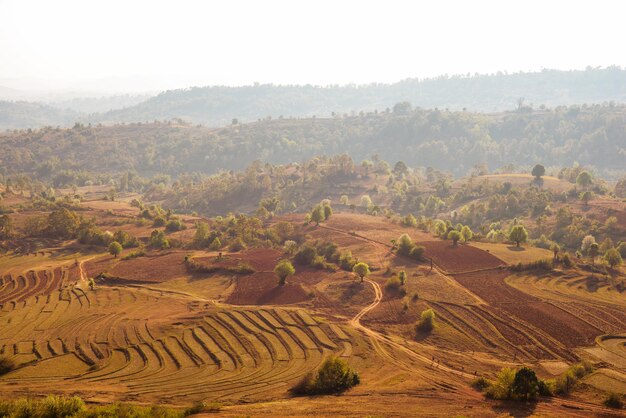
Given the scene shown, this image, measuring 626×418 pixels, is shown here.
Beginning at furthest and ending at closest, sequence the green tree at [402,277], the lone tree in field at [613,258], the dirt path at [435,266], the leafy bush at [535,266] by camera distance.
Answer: the leafy bush at [535,266] → the lone tree in field at [613,258] → the green tree at [402,277] → the dirt path at [435,266]

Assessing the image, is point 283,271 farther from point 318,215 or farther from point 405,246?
point 318,215

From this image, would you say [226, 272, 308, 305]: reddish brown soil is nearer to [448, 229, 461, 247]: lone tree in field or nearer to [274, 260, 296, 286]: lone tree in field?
[274, 260, 296, 286]: lone tree in field

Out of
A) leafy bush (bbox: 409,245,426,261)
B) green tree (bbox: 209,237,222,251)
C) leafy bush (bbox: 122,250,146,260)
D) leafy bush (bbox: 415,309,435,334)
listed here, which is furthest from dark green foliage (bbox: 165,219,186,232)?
leafy bush (bbox: 415,309,435,334)

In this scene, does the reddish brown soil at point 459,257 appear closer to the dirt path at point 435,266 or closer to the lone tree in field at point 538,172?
the dirt path at point 435,266

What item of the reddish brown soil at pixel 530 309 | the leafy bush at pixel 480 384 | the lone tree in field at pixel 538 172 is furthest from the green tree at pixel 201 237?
the lone tree in field at pixel 538 172

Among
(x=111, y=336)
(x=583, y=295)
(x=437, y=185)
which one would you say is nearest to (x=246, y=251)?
(x=111, y=336)

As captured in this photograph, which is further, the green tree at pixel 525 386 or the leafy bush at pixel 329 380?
the leafy bush at pixel 329 380
